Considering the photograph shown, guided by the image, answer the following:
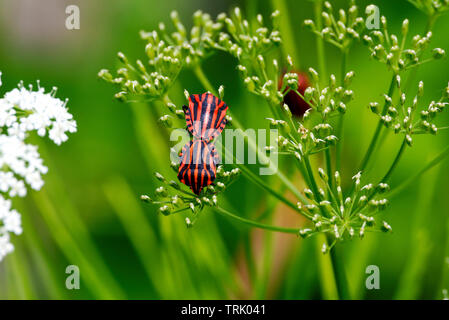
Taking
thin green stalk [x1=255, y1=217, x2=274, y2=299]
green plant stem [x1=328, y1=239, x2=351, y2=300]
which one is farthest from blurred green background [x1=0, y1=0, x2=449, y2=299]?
green plant stem [x1=328, y1=239, x2=351, y2=300]

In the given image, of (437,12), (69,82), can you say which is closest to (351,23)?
(437,12)

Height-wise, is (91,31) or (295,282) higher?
(91,31)

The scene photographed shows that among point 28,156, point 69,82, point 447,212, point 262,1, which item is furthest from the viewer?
point 69,82

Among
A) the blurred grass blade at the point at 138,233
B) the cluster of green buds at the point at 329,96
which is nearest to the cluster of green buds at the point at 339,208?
the cluster of green buds at the point at 329,96

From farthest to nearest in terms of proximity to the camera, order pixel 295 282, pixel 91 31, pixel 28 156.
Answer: pixel 91 31 < pixel 295 282 < pixel 28 156

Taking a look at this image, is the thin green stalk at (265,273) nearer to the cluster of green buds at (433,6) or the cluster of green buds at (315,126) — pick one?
the cluster of green buds at (315,126)

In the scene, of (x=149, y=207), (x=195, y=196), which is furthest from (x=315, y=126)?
(x=149, y=207)

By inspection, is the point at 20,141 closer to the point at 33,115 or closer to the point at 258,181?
the point at 33,115

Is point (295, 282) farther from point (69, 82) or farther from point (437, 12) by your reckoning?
point (69, 82)
